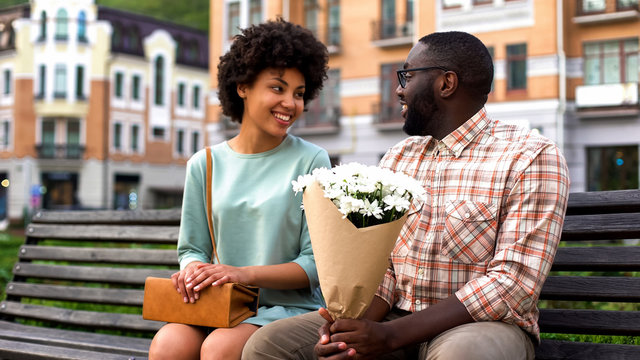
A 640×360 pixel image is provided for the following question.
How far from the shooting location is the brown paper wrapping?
2.21 m

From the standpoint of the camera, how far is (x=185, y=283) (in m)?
2.87

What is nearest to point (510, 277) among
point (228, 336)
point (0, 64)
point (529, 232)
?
point (529, 232)

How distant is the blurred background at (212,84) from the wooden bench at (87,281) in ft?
59.9

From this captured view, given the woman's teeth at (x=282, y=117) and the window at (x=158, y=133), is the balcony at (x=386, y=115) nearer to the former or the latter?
the window at (x=158, y=133)

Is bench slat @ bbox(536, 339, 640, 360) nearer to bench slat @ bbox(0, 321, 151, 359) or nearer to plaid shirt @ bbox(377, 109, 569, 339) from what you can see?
plaid shirt @ bbox(377, 109, 569, 339)

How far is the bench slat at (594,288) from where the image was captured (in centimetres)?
293

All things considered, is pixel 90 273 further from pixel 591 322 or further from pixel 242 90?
pixel 591 322

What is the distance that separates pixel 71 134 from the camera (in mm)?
43250

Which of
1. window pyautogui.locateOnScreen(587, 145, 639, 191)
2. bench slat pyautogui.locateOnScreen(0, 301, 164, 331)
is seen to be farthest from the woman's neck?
window pyautogui.locateOnScreen(587, 145, 639, 191)

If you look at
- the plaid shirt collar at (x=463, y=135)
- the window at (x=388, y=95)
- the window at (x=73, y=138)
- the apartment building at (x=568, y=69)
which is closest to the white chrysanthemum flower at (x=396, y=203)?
the plaid shirt collar at (x=463, y=135)

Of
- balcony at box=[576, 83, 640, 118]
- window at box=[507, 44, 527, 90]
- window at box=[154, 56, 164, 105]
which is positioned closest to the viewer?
balcony at box=[576, 83, 640, 118]

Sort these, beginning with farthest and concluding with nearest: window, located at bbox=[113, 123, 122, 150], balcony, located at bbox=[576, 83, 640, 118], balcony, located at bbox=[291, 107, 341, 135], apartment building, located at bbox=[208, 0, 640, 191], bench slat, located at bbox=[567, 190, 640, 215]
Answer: window, located at bbox=[113, 123, 122, 150], balcony, located at bbox=[291, 107, 341, 135], apartment building, located at bbox=[208, 0, 640, 191], balcony, located at bbox=[576, 83, 640, 118], bench slat, located at bbox=[567, 190, 640, 215]

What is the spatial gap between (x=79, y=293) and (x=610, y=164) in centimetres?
2113

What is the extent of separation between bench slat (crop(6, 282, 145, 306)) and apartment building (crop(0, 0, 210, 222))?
36986 millimetres
